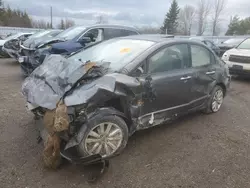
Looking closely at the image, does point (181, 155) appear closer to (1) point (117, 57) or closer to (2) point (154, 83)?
(2) point (154, 83)

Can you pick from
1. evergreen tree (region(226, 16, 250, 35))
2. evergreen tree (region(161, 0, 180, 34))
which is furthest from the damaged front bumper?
evergreen tree (region(161, 0, 180, 34))

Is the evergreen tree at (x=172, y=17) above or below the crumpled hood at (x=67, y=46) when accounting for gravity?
above

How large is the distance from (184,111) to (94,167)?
191cm

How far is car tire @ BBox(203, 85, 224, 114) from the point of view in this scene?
4.85m

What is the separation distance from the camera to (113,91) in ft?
9.72

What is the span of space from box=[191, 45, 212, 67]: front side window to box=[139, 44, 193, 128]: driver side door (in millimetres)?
178

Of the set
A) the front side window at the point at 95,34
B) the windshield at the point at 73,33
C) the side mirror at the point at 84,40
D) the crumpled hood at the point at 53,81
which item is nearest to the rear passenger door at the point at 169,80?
the crumpled hood at the point at 53,81

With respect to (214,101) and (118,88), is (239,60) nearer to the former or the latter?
(214,101)

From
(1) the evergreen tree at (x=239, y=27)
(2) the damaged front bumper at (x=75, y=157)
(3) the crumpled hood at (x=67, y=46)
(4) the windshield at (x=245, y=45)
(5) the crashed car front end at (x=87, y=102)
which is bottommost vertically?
(2) the damaged front bumper at (x=75, y=157)

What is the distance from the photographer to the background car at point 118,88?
2861 millimetres

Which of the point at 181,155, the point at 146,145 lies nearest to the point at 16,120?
the point at 146,145

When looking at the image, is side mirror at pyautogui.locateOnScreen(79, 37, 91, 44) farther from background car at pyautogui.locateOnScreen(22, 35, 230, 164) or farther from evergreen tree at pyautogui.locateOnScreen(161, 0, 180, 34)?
evergreen tree at pyautogui.locateOnScreen(161, 0, 180, 34)

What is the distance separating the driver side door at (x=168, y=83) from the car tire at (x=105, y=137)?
0.43 metres

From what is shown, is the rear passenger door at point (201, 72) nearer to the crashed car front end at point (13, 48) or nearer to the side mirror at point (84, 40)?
the side mirror at point (84, 40)
